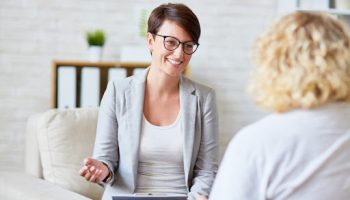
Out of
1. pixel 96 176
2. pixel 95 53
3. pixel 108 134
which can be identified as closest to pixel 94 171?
pixel 96 176

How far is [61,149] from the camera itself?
2.31 meters

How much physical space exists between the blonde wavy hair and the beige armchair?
119cm

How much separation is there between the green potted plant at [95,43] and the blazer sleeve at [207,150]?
6.18 feet

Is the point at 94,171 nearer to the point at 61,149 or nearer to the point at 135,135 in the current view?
the point at 135,135

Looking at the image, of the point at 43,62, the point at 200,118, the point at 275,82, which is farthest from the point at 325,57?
the point at 43,62

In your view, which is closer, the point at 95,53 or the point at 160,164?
the point at 160,164

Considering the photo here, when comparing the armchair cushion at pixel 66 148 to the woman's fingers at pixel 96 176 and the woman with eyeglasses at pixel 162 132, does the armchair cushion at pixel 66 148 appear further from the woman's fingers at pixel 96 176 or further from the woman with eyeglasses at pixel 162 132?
the woman's fingers at pixel 96 176

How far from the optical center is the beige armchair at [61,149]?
7.52ft

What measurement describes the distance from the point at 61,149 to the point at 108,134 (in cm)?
31

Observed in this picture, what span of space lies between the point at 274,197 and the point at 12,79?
3097mm

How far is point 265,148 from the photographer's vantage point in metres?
1.17

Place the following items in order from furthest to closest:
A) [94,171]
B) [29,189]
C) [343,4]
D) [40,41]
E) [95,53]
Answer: [343,4] < [40,41] < [95,53] < [29,189] < [94,171]

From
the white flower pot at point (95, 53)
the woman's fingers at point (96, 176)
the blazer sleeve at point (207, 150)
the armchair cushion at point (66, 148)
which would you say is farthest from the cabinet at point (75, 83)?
the woman's fingers at point (96, 176)

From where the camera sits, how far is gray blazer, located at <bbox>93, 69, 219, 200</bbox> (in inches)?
81.3
